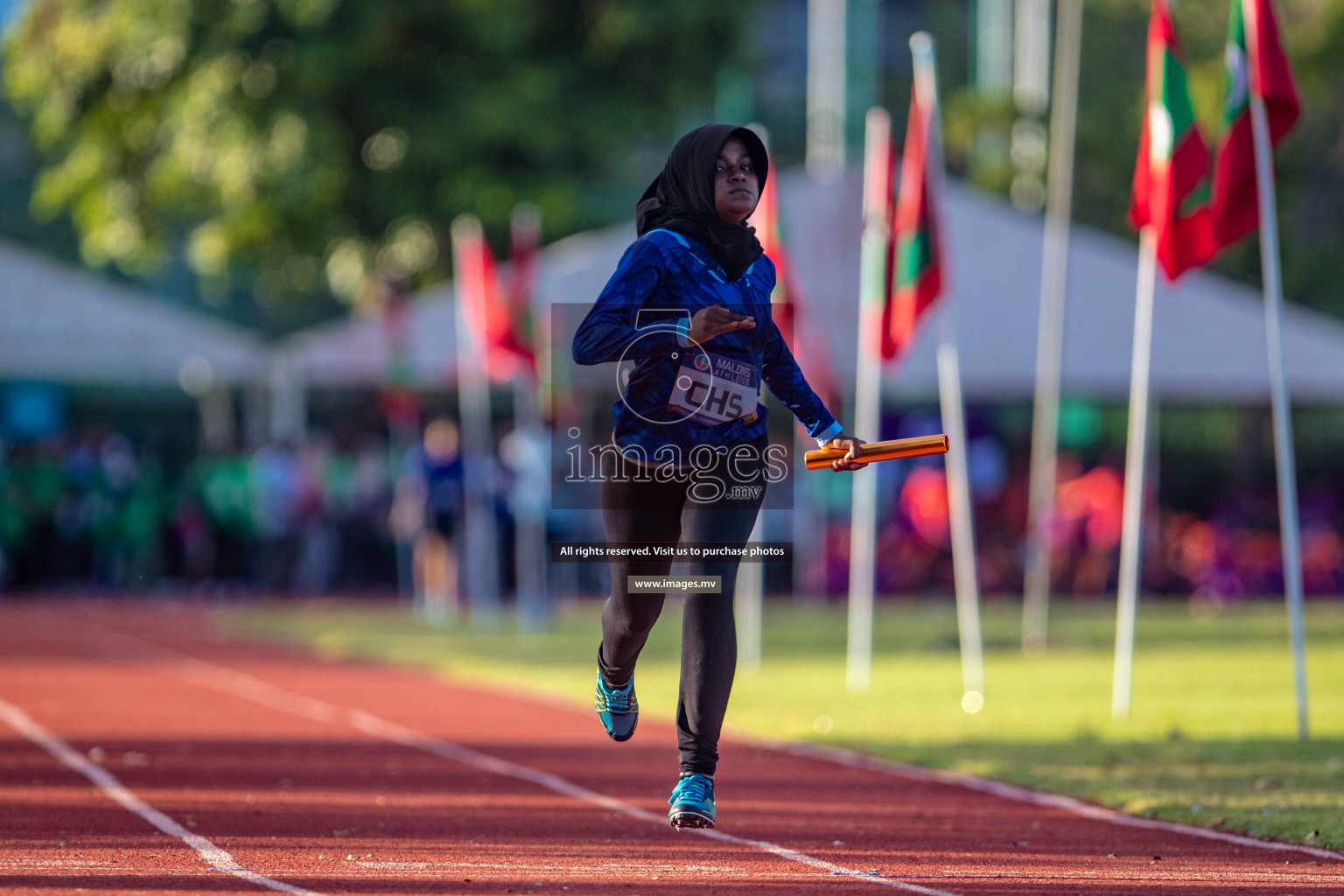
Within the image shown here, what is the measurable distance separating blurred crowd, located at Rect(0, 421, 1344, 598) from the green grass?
949 mm

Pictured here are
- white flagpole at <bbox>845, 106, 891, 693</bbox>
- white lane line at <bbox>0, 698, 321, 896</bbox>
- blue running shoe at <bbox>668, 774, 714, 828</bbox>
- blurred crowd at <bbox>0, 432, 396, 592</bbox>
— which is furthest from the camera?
blurred crowd at <bbox>0, 432, 396, 592</bbox>

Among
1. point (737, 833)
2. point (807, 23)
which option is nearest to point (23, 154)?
point (807, 23)

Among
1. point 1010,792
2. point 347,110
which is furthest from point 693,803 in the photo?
point 347,110

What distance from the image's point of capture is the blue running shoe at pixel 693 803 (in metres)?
5.87

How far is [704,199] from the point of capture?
19.1 feet

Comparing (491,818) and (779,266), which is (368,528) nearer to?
(779,266)

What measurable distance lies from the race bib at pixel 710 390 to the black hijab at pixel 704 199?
312 mm

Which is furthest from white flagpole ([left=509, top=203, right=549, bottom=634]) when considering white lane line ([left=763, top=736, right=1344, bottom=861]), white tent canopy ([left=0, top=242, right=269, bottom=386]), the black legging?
the black legging

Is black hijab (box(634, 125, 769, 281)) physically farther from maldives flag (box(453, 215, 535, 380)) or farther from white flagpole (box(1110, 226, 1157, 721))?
maldives flag (box(453, 215, 535, 380))

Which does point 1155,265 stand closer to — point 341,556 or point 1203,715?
point 1203,715

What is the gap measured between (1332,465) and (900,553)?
8865mm

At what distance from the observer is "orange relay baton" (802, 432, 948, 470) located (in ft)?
19.0

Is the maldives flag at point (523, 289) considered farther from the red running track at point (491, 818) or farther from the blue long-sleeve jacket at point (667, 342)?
the blue long-sleeve jacket at point (667, 342)

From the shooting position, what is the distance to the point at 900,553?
23.2 metres
